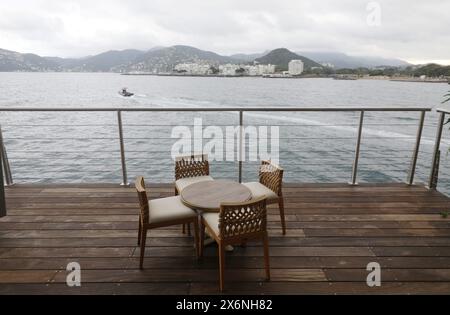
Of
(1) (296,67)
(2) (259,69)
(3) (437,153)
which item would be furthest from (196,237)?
(2) (259,69)

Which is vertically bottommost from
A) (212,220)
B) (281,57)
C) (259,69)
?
(212,220)

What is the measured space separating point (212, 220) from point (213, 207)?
108 millimetres

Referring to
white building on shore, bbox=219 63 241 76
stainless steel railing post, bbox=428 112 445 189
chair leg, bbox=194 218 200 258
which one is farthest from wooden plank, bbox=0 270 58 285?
white building on shore, bbox=219 63 241 76

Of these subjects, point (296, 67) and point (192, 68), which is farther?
point (192, 68)

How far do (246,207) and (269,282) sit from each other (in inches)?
22.5

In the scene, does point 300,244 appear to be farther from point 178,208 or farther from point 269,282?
point 178,208

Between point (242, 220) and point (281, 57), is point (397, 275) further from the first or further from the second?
point (281, 57)

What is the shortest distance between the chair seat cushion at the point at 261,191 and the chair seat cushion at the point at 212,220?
1.72ft

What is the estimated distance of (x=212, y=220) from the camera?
2.20 metres

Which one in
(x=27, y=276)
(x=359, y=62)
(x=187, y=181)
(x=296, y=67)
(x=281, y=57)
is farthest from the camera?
(x=281, y=57)

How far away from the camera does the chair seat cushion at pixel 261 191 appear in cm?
266

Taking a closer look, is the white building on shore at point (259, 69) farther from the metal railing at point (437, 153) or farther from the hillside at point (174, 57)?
the metal railing at point (437, 153)
